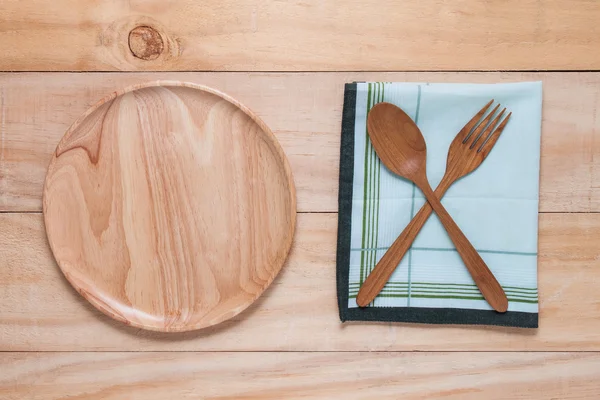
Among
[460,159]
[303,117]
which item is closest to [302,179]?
[303,117]

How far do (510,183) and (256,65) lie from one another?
317 millimetres

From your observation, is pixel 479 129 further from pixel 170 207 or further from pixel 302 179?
pixel 170 207

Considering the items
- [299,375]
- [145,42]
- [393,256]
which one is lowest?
[299,375]

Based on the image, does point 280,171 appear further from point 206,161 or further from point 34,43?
point 34,43

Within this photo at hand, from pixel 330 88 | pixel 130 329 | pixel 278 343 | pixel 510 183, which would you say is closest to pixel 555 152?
pixel 510 183

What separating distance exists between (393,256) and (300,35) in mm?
271

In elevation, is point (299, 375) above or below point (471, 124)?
below

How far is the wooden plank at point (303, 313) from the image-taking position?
0.63 m

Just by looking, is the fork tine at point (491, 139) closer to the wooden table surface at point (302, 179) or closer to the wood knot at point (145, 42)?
the wooden table surface at point (302, 179)

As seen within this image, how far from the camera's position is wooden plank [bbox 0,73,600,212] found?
626 millimetres

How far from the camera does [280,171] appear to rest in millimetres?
622

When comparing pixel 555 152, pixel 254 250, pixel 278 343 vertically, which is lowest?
pixel 278 343

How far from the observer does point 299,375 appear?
64 cm

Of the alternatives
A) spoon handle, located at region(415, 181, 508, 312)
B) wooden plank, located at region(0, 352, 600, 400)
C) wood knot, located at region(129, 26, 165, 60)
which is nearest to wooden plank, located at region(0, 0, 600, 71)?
wood knot, located at region(129, 26, 165, 60)
